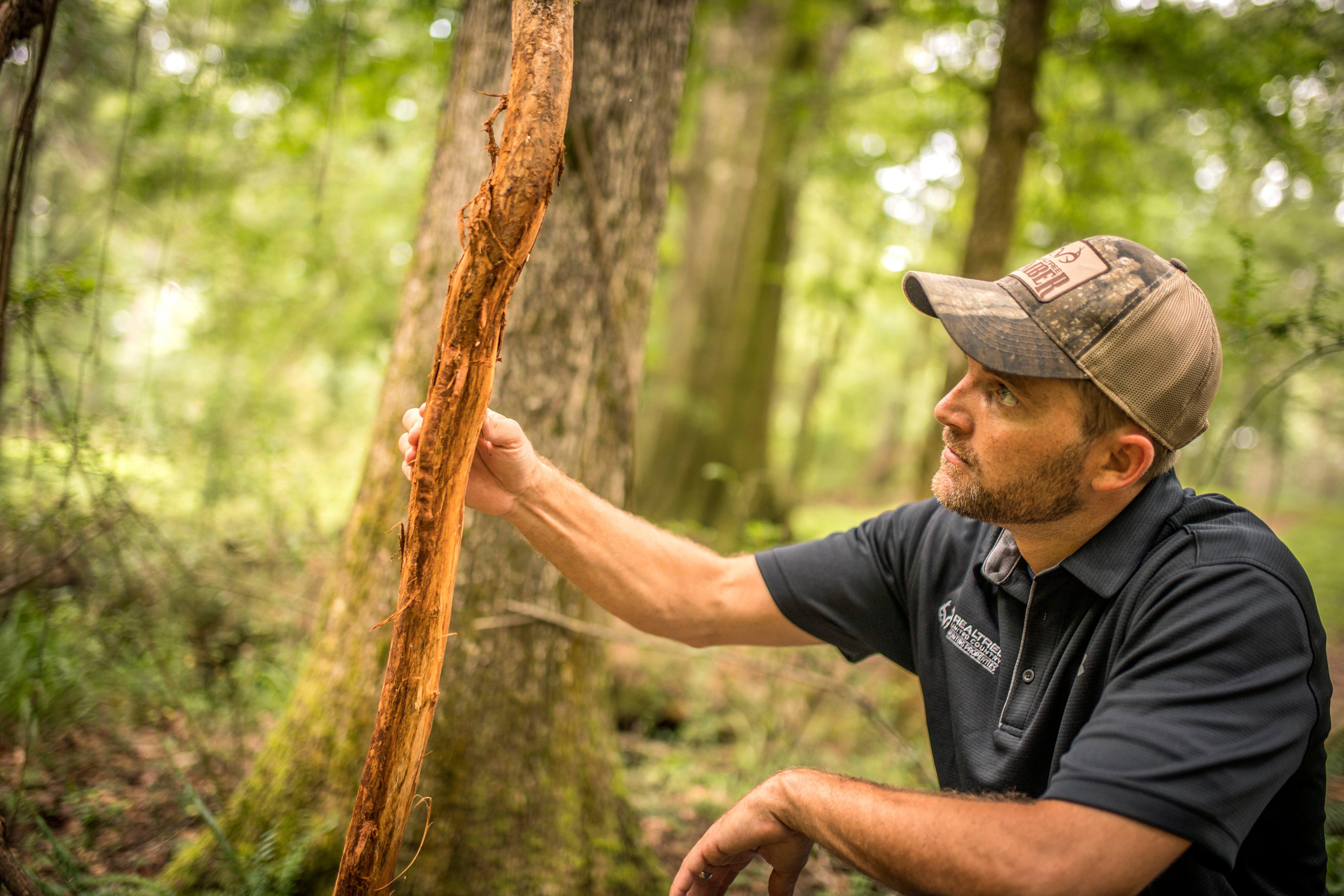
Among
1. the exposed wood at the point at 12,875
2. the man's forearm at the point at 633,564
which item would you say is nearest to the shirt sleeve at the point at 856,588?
the man's forearm at the point at 633,564

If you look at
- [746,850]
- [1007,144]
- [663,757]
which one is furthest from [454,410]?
[1007,144]

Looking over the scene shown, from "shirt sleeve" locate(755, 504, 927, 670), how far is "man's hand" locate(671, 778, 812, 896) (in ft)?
2.08

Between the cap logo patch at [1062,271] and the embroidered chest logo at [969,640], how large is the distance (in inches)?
32.1

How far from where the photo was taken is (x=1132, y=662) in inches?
55.4

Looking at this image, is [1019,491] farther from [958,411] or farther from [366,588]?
[366,588]

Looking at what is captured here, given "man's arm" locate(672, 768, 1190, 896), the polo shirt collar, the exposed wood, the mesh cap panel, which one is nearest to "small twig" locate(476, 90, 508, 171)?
the mesh cap panel

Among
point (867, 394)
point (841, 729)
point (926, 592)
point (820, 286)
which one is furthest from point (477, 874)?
point (867, 394)

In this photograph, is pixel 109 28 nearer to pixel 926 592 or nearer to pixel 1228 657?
pixel 926 592

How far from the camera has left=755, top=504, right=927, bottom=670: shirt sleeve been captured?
2098 millimetres

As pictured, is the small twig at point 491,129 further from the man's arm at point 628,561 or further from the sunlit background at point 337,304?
Answer: the sunlit background at point 337,304

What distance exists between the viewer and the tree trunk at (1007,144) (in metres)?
4.89

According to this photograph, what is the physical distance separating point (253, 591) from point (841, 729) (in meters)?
3.99

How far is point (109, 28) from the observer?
4895mm

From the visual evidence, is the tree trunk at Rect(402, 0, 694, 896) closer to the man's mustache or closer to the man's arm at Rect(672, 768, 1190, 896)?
the man's arm at Rect(672, 768, 1190, 896)
